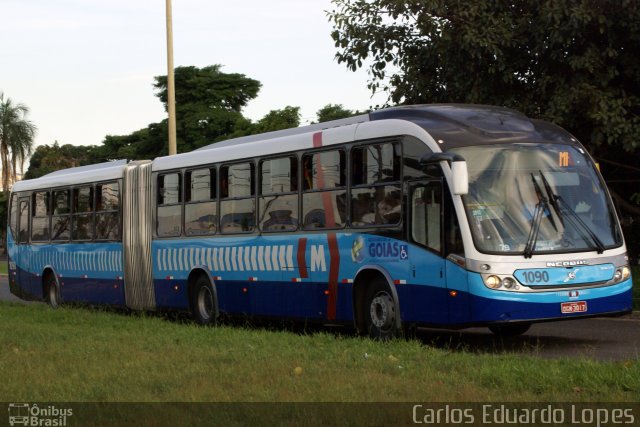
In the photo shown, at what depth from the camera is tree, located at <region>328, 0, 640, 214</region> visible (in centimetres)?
2009

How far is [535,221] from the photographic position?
44.4 ft

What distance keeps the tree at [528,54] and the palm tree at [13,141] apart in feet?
251

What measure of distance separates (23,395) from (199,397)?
1501mm

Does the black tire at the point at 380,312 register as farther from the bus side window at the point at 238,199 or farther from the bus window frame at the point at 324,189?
the bus side window at the point at 238,199

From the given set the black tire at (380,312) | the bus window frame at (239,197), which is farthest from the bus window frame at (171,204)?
the black tire at (380,312)

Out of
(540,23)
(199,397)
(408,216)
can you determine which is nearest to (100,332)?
(408,216)

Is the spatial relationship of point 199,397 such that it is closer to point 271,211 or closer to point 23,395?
point 23,395

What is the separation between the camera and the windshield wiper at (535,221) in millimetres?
13359

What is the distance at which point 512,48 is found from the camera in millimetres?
21375

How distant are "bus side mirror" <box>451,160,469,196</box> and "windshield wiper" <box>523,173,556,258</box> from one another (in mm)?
1008

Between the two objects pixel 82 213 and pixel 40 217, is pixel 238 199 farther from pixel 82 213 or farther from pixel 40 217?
pixel 40 217

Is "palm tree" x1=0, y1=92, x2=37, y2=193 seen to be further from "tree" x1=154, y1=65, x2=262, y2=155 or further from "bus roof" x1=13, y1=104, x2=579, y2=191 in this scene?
"bus roof" x1=13, y1=104, x2=579, y2=191

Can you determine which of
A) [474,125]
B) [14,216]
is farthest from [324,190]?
[14,216]

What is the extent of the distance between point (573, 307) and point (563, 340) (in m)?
1.79
